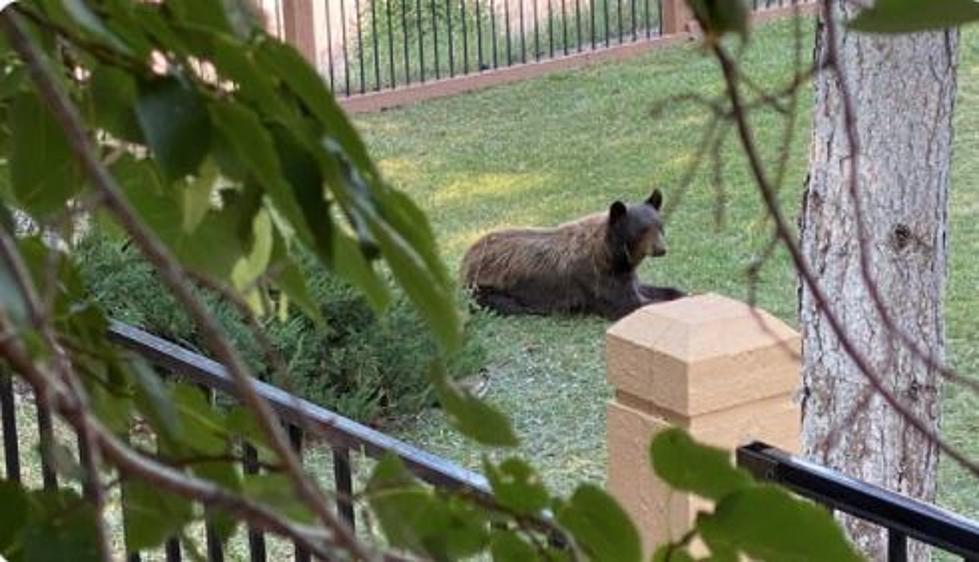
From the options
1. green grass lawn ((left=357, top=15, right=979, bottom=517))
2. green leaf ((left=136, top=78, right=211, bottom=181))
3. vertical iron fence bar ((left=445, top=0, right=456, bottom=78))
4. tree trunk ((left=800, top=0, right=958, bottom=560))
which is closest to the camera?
green leaf ((left=136, top=78, right=211, bottom=181))

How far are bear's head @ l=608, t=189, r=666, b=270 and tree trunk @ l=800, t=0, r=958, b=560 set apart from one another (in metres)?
4.24

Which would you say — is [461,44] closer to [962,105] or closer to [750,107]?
[962,105]

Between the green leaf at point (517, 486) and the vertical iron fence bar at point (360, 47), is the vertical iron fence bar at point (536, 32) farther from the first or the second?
the green leaf at point (517, 486)

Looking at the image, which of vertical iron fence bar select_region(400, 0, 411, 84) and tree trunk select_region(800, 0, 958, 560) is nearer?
tree trunk select_region(800, 0, 958, 560)

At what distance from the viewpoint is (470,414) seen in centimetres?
100

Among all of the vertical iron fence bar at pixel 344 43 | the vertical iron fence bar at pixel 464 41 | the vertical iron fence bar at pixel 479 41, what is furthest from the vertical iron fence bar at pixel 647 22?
the vertical iron fence bar at pixel 344 43

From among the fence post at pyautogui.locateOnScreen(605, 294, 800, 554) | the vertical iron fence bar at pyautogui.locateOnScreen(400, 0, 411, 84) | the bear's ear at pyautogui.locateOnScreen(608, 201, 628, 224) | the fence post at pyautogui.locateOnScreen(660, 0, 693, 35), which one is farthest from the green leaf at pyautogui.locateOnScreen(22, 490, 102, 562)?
the fence post at pyautogui.locateOnScreen(660, 0, 693, 35)

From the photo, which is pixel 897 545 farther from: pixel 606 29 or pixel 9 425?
pixel 606 29

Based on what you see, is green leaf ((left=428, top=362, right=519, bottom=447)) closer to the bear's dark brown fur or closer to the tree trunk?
the tree trunk

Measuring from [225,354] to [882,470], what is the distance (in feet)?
17.3

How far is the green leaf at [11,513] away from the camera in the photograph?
104 cm

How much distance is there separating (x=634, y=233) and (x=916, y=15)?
9333mm

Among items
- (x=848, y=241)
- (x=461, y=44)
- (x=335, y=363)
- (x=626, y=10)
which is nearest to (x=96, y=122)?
(x=848, y=241)

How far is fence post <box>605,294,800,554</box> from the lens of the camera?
406 centimetres
